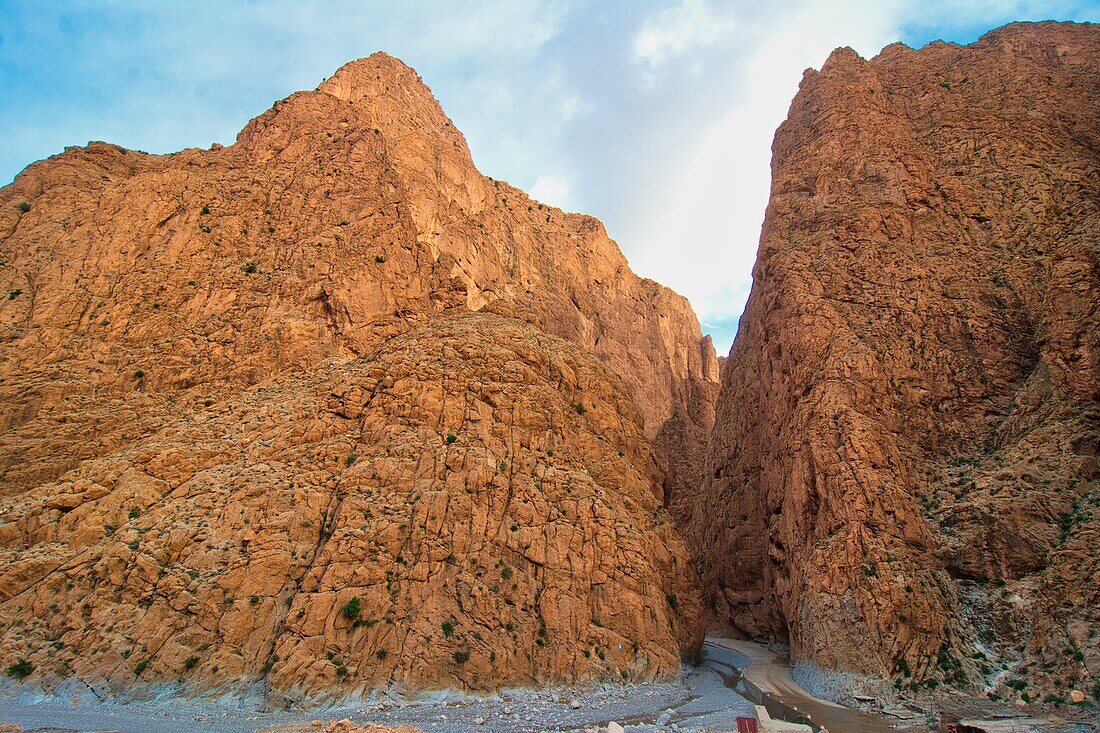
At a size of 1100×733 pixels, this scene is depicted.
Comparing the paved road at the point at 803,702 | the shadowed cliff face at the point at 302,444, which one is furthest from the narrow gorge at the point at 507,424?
the paved road at the point at 803,702

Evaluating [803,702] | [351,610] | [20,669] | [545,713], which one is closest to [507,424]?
[351,610]

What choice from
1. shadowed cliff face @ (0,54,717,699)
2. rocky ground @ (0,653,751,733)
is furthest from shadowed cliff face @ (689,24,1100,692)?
shadowed cliff face @ (0,54,717,699)

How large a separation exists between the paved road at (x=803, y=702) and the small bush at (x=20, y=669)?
29.1m

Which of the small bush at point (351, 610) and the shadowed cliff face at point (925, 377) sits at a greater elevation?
the shadowed cliff face at point (925, 377)

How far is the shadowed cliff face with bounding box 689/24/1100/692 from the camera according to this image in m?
25.8

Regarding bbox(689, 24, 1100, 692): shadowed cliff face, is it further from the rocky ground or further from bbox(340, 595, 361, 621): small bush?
bbox(340, 595, 361, 621): small bush

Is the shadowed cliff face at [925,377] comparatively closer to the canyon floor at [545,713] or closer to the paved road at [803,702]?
the paved road at [803,702]

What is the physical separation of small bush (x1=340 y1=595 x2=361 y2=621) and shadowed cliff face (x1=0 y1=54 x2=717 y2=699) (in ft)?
0.42

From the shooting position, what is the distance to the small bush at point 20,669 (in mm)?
20672

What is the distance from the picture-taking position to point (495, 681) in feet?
83.3

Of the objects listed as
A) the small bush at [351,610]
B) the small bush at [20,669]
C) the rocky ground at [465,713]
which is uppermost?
the small bush at [351,610]

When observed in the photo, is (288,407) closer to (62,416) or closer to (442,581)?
(62,416)

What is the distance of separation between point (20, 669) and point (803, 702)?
1212 inches

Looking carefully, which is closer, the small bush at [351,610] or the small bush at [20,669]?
the small bush at [20,669]
